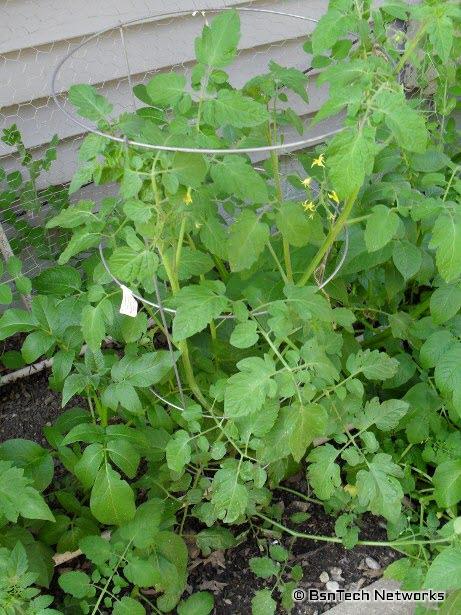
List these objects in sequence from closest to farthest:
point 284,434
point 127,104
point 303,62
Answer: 1. point 284,434
2. point 127,104
3. point 303,62

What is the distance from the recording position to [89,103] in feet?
4.30

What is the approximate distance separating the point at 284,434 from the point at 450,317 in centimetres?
53

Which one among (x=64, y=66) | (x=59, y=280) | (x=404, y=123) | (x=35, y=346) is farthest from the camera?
(x=64, y=66)

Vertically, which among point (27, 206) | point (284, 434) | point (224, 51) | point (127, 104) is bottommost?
point (284, 434)

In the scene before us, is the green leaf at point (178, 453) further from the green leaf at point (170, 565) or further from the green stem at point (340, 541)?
the green stem at point (340, 541)

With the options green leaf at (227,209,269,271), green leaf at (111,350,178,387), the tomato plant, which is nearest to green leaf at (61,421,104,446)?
the tomato plant

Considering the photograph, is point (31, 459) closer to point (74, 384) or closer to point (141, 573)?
point (74, 384)

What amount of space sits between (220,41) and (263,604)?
1.24 m

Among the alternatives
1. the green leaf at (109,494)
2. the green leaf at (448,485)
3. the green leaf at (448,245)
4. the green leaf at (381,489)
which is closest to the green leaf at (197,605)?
the green leaf at (109,494)

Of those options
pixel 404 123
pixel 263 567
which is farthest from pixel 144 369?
pixel 404 123

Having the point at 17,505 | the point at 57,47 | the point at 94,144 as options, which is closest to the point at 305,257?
the point at 94,144

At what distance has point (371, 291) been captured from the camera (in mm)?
1939

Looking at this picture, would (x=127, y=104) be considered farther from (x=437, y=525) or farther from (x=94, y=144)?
(x=437, y=525)

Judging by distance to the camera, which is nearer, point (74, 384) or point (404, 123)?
point (404, 123)
